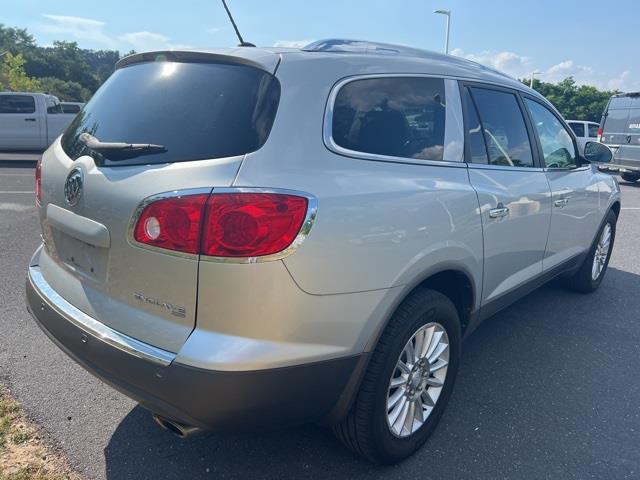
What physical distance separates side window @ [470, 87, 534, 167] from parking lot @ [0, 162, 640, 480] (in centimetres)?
135

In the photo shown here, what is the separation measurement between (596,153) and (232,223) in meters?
3.61

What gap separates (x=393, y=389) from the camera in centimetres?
240

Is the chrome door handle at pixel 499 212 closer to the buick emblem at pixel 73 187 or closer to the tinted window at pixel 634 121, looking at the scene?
the buick emblem at pixel 73 187

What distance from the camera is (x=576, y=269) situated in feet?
14.8

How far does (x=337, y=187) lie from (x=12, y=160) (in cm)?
1576

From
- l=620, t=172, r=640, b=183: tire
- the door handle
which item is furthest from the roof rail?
l=620, t=172, r=640, b=183: tire

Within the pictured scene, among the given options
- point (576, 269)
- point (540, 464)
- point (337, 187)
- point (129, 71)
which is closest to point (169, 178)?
point (337, 187)

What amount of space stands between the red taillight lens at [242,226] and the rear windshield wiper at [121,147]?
40cm

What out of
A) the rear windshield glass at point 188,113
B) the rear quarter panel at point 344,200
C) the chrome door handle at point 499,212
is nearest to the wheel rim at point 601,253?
the chrome door handle at point 499,212

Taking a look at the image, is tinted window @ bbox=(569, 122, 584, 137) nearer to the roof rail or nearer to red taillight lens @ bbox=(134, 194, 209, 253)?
the roof rail

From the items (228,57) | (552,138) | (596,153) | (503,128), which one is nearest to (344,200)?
(228,57)

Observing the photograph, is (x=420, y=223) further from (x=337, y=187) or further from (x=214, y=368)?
(x=214, y=368)

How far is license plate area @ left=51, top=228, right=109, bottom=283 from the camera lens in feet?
6.87

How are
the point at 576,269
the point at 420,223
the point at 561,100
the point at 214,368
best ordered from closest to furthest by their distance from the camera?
the point at 214,368
the point at 420,223
the point at 576,269
the point at 561,100
